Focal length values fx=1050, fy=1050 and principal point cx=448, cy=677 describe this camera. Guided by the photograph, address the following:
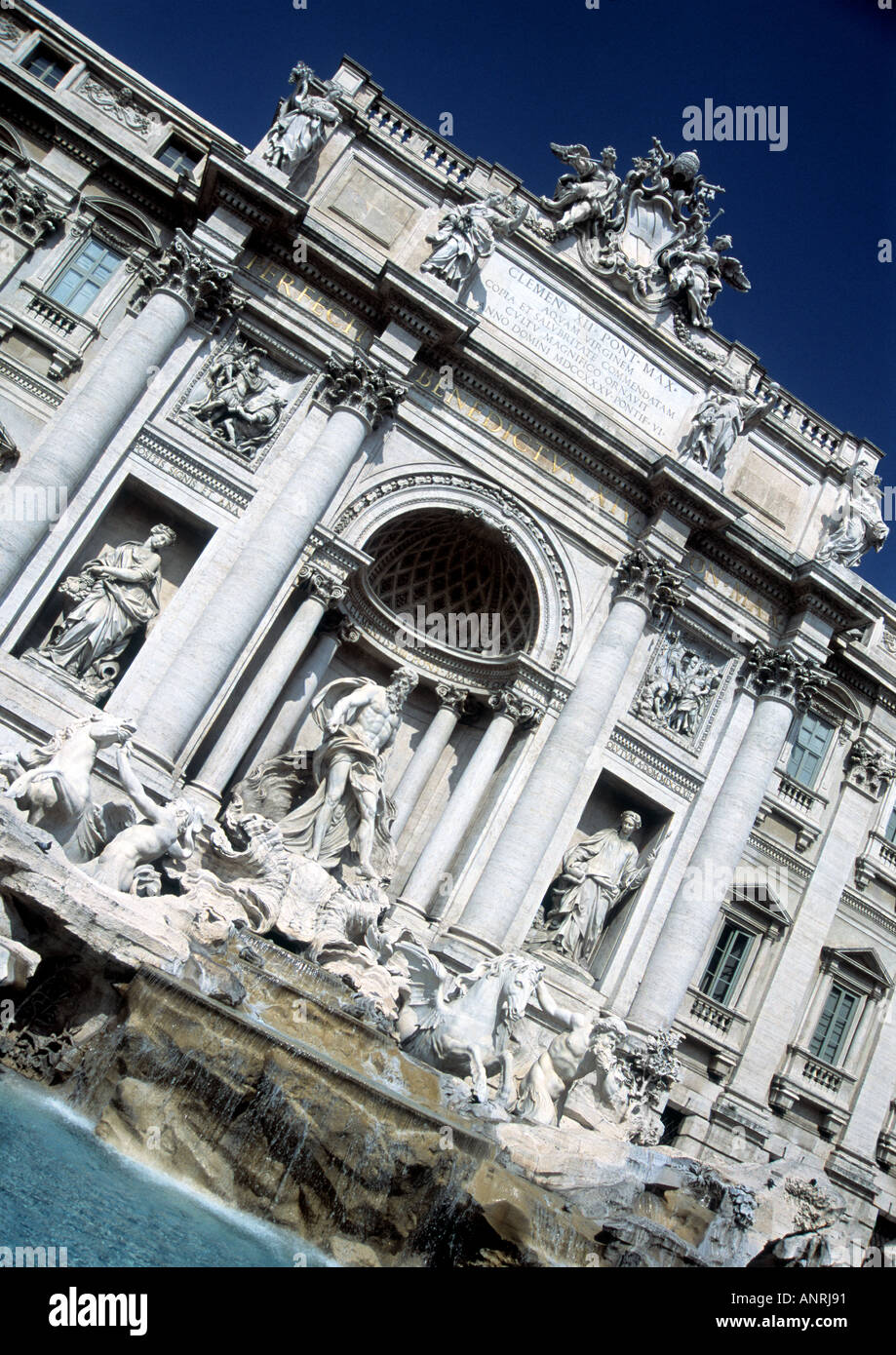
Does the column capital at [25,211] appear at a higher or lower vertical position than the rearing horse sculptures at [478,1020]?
higher

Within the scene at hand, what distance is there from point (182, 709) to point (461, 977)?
5570 millimetres

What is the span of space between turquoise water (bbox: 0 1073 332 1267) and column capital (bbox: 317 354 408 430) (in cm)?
1212

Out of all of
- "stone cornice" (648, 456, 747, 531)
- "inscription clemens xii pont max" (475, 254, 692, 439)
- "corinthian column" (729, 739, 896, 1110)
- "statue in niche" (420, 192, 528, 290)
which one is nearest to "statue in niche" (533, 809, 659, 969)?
"corinthian column" (729, 739, 896, 1110)

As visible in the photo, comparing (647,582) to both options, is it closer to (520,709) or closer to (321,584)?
(520,709)

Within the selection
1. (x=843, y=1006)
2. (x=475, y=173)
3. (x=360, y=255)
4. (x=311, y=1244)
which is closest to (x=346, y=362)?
(x=360, y=255)

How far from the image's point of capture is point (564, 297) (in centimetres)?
2072

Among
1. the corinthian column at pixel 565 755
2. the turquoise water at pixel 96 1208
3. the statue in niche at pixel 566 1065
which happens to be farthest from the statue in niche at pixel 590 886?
the turquoise water at pixel 96 1208

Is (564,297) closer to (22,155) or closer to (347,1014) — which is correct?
(22,155)

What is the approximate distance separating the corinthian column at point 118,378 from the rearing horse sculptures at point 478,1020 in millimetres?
8433

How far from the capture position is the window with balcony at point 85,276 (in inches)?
696

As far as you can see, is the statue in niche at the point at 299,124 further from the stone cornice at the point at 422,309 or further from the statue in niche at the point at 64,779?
the statue in niche at the point at 64,779

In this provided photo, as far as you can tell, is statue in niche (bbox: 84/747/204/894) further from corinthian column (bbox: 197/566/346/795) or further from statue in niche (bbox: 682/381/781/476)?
statue in niche (bbox: 682/381/781/476)

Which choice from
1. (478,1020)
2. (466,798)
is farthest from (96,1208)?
(466,798)

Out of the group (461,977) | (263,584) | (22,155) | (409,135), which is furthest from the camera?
(409,135)
